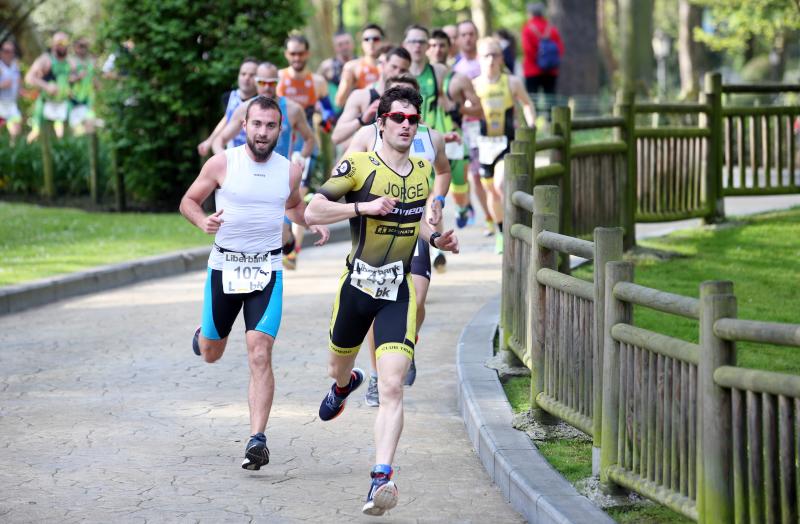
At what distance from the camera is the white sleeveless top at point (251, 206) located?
25.7ft

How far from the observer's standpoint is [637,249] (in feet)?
49.0

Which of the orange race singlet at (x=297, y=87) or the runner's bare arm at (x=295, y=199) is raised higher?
the orange race singlet at (x=297, y=87)

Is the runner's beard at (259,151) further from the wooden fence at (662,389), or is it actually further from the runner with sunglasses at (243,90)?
the runner with sunglasses at (243,90)

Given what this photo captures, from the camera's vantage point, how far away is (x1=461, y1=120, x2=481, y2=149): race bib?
589 inches

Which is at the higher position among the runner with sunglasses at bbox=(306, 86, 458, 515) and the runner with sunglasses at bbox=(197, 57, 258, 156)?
the runner with sunglasses at bbox=(197, 57, 258, 156)

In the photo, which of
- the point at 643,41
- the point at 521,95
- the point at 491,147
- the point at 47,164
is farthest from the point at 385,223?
the point at 643,41

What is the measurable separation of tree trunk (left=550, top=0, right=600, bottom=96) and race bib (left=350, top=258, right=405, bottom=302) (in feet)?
88.0

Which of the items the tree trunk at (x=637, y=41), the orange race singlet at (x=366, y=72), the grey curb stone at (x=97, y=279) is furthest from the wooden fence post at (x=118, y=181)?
the tree trunk at (x=637, y=41)

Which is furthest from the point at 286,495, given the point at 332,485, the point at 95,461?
the point at 95,461

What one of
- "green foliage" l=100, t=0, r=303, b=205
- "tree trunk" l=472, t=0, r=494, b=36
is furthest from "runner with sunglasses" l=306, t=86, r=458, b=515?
"tree trunk" l=472, t=0, r=494, b=36

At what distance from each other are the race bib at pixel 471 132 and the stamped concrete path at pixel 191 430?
289 cm

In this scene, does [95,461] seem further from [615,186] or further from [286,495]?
[615,186]

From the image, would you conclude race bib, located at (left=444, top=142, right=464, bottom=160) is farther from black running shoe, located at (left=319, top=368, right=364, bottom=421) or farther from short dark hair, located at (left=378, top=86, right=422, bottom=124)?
short dark hair, located at (left=378, top=86, right=422, bottom=124)

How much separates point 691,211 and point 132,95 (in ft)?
26.0
